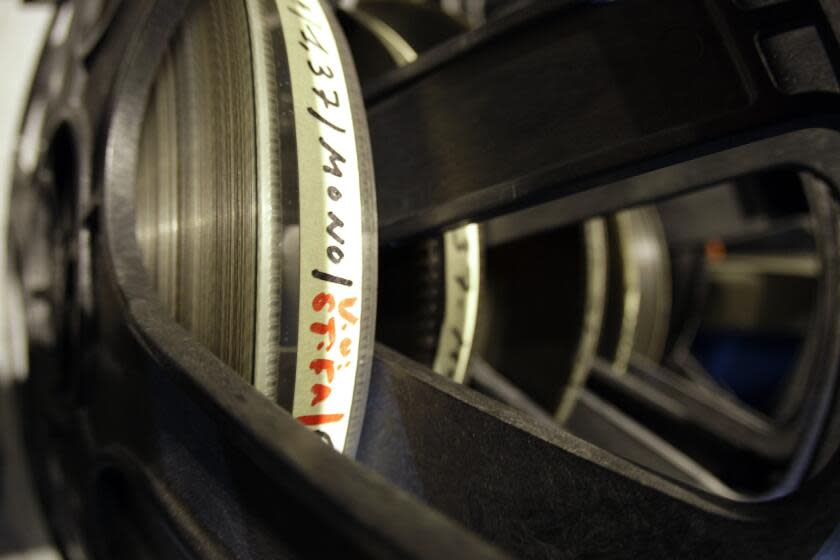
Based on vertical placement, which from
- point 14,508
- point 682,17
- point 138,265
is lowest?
point 14,508

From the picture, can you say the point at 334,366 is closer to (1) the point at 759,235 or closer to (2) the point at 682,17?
(2) the point at 682,17

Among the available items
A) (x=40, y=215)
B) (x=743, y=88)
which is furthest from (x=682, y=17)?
(x=40, y=215)

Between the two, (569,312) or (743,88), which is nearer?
(743,88)

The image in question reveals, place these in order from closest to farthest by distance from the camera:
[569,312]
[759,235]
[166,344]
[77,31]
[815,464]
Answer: [166,344] → [815,464] → [77,31] → [569,312] → [759,235]

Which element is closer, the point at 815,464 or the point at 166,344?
the point at 166,344

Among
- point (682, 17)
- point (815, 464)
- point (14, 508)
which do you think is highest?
point (682, 17)

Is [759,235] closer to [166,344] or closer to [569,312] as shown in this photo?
[569,312]

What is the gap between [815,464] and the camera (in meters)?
0.40

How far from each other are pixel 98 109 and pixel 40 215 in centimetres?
23

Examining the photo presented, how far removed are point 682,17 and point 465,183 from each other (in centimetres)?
14

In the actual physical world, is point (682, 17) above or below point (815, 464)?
above

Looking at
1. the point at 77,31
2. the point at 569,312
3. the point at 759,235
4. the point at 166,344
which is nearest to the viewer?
the point at 166,344

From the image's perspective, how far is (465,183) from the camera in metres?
0.37

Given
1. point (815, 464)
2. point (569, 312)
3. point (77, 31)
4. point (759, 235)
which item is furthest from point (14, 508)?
point (759, 235)
